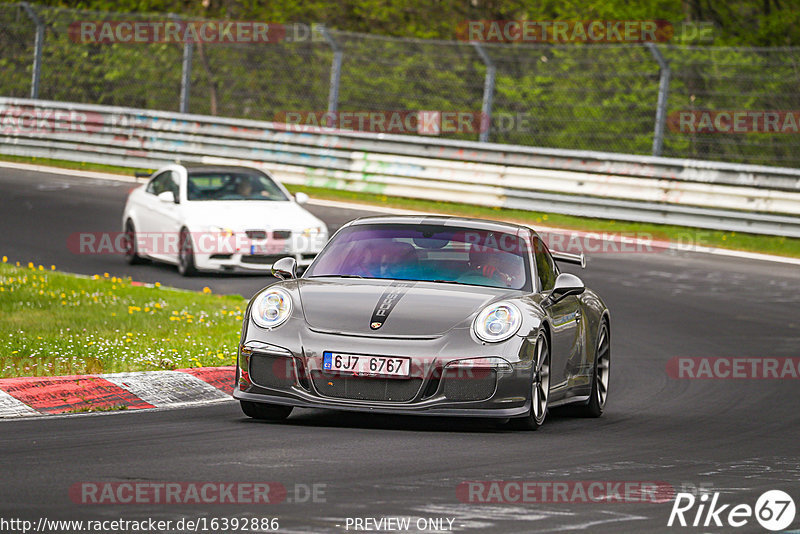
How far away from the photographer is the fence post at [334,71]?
83.0 ft

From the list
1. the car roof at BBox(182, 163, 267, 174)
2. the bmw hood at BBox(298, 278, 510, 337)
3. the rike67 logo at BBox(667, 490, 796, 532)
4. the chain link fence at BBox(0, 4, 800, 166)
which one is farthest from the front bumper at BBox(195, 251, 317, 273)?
the rike67 logo at BBox(667, 490, 796, 532)

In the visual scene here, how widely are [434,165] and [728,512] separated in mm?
17968

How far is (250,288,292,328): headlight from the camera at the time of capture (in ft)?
28.9

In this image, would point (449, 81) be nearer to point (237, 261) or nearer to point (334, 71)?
point (334, 71)

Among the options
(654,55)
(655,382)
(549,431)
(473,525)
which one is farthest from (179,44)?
(473,525)

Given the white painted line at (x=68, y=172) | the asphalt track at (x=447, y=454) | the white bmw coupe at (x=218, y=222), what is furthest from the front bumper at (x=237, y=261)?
the white painted line at (x=68, y=172)

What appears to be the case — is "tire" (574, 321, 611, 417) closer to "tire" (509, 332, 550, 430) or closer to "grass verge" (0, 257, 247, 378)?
"tire" (509, 332, 550, 430)

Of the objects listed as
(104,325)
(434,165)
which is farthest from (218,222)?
(434,165)

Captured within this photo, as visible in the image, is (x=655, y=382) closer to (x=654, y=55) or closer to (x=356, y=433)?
(x=356, y=433)

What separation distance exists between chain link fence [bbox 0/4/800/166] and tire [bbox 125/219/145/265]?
7174 millimetres

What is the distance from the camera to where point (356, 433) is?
28.1 ft

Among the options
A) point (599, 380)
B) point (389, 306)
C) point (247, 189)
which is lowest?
point (599, 380)

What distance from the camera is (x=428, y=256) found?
9.73m

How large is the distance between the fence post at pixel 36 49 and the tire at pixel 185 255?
12093 mm
